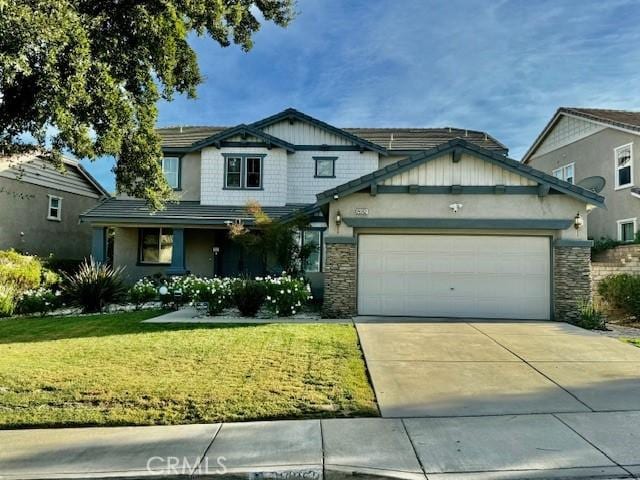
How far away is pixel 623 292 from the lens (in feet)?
38.9

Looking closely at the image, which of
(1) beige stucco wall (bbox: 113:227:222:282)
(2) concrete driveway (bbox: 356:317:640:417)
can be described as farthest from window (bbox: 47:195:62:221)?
(2) concrete driveway (bbox: 356:317:640:417)

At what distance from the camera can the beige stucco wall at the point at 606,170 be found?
17.4 metres

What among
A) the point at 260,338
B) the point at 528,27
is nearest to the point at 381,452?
the point at 260,338

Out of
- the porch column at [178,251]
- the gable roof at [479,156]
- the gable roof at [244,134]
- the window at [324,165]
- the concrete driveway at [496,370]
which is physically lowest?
the concrete driveway at [496,370]

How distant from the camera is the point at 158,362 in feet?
23.1

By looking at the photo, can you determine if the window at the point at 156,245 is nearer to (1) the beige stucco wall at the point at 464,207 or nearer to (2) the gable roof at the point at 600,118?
(1) the beige stucco wall at the point at 464,207

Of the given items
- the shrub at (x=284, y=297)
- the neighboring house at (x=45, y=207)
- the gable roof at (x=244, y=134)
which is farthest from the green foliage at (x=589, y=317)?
the neighboring house at (x=45, y=207)

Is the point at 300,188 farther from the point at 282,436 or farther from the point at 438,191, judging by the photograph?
the point at 282,436

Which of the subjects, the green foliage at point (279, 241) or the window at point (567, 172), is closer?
the green foliage at point (279, 241)

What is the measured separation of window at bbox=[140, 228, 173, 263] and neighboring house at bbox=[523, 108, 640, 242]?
19153 mm

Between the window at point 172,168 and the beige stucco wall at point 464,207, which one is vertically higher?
the window at point 172,168

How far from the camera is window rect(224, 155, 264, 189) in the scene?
715 inches

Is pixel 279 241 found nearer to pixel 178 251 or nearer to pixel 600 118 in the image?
pixel 178 251

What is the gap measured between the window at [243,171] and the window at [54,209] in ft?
Answer: 33.1
